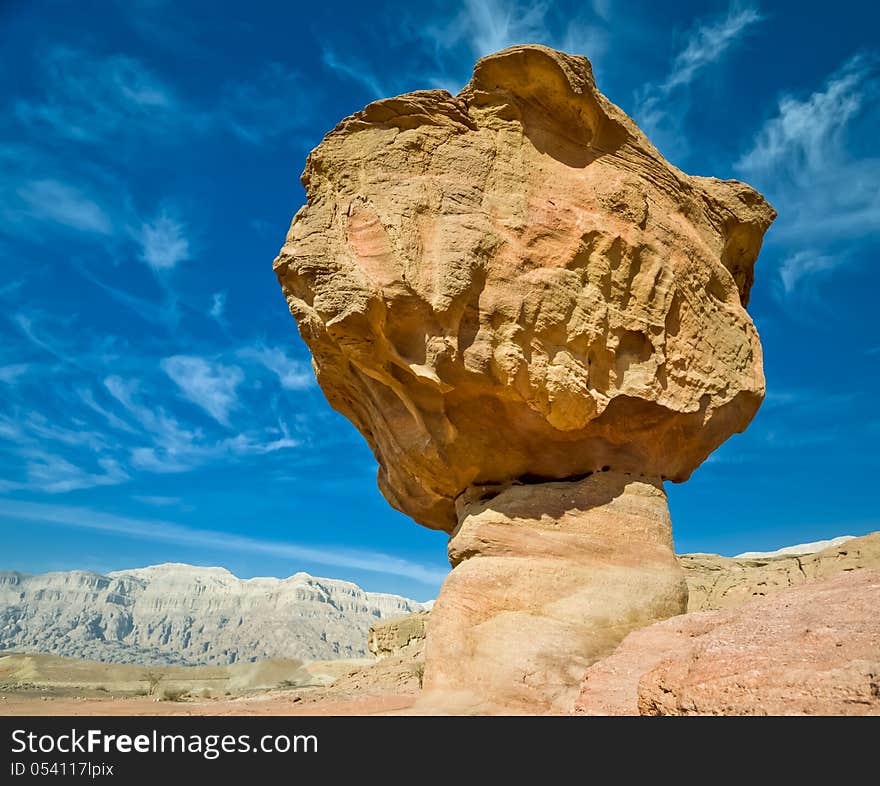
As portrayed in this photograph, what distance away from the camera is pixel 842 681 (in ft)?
13.8

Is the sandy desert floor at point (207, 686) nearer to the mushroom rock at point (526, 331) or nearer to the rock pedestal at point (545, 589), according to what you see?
the rock pedestal at point (545, 589)

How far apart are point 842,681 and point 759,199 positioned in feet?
28.5

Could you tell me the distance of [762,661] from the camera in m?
4.79

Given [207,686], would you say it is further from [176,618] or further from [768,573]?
[176,618]

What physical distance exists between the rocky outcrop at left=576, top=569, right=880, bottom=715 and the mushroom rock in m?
1.10

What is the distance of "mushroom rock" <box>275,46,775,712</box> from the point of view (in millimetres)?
7945

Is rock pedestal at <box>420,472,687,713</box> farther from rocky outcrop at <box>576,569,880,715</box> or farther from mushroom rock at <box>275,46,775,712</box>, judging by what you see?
rocky outcrop at <box>576,569,880,715</box>

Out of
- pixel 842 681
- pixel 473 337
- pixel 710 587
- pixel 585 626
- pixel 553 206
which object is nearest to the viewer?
pixel 842 681

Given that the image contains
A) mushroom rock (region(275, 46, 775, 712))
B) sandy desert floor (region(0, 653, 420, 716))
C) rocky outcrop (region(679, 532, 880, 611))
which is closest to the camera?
mushroom rock (region(275, 46, 775, 712))

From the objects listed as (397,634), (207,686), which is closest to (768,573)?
(397,634)

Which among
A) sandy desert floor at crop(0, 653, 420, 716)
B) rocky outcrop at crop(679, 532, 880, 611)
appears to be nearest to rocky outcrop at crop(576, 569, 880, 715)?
sandy desert floor at crop(0, 653, 420, 716)

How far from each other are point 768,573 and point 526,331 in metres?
9.58
